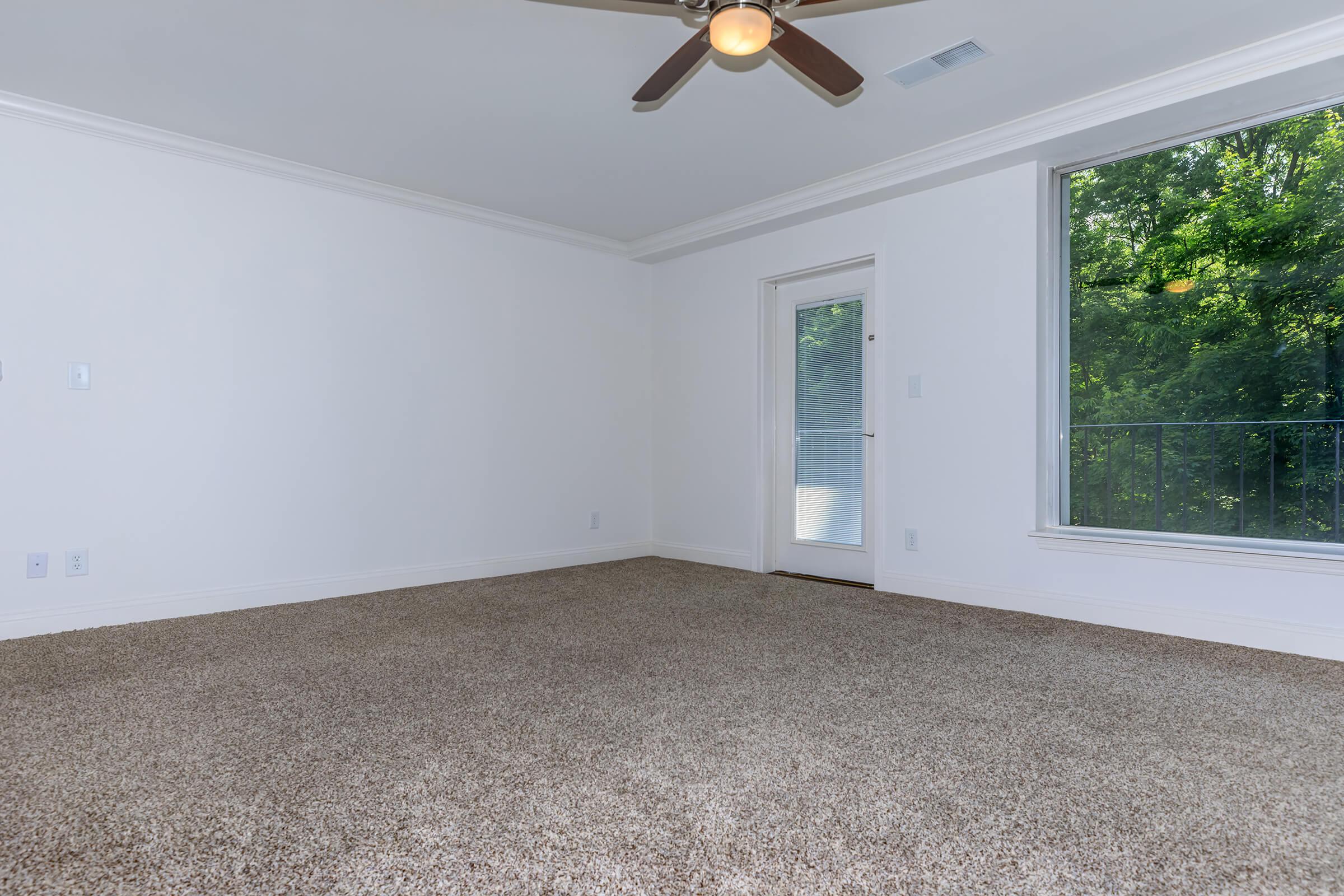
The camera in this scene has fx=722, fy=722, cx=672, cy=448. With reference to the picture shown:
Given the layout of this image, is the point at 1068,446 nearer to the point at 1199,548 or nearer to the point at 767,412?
the point at 1199,548

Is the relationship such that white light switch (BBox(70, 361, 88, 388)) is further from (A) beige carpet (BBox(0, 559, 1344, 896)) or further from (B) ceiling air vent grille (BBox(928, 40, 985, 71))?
(B) ceiling air vent grille (BBox(928, 40, 985, 71))

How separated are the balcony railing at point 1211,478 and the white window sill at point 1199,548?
0.18 feet

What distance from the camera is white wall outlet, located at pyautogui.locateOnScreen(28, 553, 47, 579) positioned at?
3127 mm

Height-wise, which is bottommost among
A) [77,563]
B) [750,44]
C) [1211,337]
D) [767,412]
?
[77,563]

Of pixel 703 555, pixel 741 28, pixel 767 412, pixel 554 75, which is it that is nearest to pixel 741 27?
pixel 741 28

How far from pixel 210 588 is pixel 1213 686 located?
4277 millimetres

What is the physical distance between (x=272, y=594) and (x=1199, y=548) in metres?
4.40

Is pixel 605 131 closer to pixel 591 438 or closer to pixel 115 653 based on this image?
pixel 591 438

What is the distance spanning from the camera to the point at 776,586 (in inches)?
167

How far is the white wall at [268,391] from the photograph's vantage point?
3.19 meters

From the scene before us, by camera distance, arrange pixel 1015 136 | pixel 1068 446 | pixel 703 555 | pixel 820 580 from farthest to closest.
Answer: pixel 703 555 < pixel 820 580 < pixel 1068 446 < pixel 1015 136

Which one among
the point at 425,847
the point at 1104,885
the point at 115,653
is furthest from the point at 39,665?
the point at 1104,885

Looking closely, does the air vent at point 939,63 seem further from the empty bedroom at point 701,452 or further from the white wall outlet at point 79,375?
the white wall outlet at point 79,375

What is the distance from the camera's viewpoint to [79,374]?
10.7 feet
